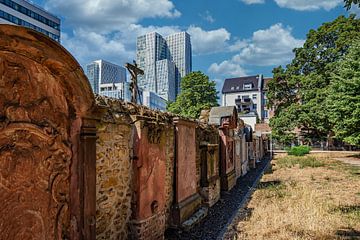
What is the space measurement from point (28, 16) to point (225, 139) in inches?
2008

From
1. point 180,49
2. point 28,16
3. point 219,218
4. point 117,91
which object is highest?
point 180,49

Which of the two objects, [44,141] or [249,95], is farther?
[249,95]

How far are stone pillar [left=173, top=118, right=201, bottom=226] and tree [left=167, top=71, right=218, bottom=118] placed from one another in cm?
3168

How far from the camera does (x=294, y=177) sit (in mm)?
15031

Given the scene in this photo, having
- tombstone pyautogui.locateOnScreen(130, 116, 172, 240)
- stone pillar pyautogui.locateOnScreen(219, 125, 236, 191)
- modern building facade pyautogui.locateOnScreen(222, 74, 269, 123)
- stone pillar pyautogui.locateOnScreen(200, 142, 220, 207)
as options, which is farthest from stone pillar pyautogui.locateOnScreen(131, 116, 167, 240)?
modern building facade pyautogui.locateOnScreen(222, 74, 269, 123)

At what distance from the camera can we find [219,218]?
8.13 metres

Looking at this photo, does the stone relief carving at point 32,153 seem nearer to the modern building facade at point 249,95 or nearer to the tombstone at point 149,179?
the tombstone at point 149,179

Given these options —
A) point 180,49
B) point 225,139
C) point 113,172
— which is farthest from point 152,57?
point 113,172

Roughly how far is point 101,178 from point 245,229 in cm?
382

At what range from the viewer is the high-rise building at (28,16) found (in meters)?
46.6

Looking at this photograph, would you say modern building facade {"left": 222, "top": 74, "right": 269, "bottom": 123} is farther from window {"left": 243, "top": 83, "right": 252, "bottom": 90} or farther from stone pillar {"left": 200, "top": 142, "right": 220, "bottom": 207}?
stone pillar {"left": 200, "top": 142, "right": 220, "bottom": 207}

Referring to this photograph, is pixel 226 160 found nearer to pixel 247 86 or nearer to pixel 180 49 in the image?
pixel 247 86

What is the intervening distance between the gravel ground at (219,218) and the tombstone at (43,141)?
3324 mm

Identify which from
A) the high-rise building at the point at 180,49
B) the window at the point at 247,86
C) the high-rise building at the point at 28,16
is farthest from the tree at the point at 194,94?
the high-rise building at the point at 180,49
